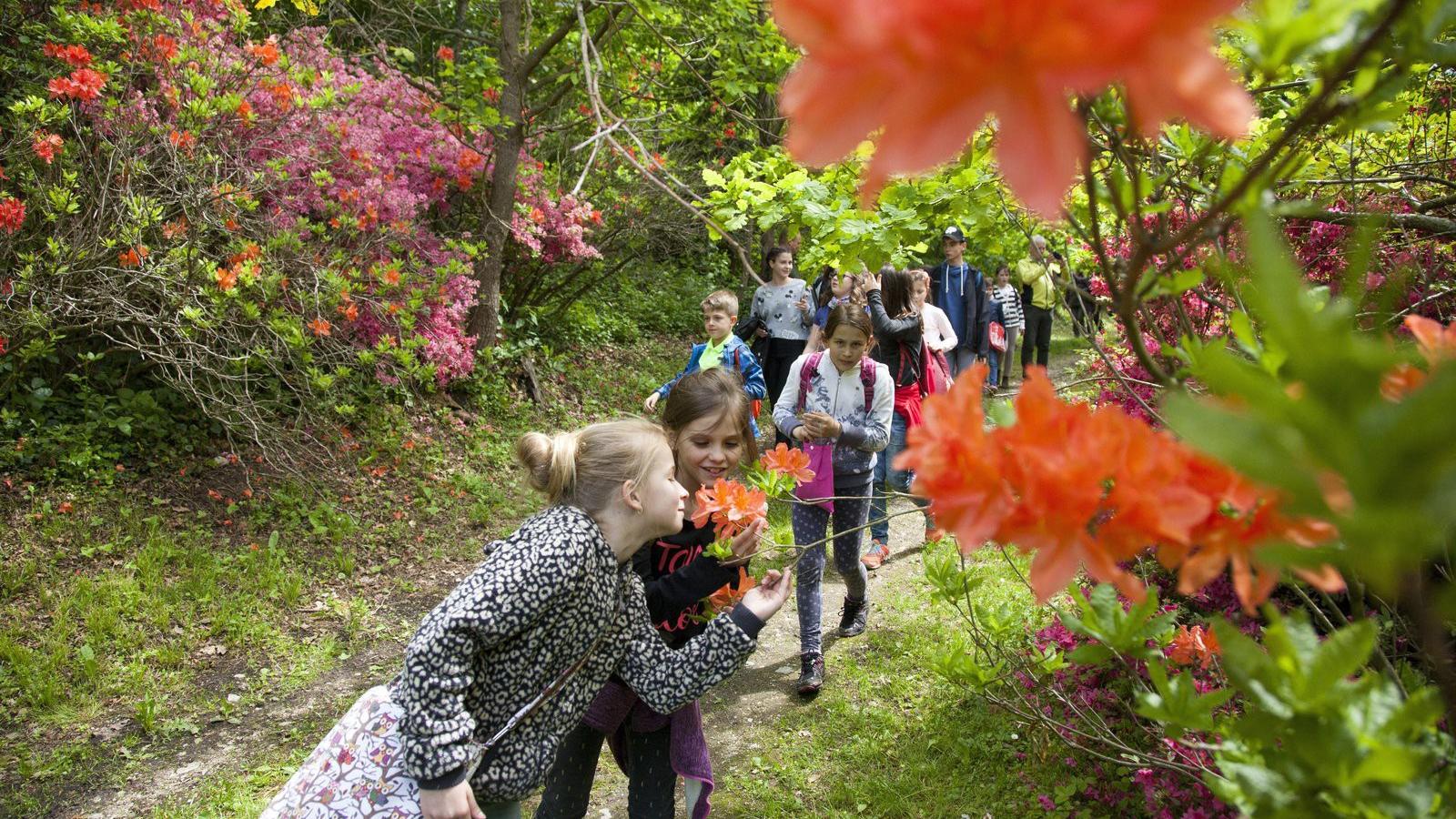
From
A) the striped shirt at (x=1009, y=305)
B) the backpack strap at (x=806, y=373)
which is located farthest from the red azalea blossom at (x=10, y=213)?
the striped shirt at (x=1009, y=305)

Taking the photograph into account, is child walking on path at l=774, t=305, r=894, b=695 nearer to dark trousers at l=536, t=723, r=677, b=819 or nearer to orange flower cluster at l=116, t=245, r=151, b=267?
dark trousers at l=536, t=723, r=677, b=819

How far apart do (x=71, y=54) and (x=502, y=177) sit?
3292 mm

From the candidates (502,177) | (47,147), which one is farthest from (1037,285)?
(47,147)

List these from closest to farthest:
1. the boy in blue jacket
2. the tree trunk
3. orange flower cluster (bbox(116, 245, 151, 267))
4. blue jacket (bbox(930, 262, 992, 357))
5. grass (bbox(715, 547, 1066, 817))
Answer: grass (bbox(715, 547, 1066, 817)) < orange flower cluster (bbox(116, 245, 151, 267)) < the boy in blue jacket < the tree trunk < blue jacket (bbox(930, 262, 992, 357))

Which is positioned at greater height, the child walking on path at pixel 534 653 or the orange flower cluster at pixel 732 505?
the orange flower cluster at pixel 732 505

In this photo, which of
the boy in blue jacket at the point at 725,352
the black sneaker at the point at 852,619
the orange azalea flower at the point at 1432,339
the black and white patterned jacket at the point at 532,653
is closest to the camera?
the orange azalea flower at the point at 1432,339

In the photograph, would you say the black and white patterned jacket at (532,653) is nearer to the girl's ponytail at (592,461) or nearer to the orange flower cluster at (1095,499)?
the girl's ponytail at (592,461)

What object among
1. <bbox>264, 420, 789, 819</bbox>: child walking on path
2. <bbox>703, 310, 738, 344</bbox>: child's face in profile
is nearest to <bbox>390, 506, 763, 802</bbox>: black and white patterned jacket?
<bbox>264, 420, 789, 819</bbox>: child walking on path

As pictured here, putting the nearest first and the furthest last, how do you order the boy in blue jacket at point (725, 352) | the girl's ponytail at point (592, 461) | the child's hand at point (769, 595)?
the girl's ponytail at point (592, 461) < the child's hand at point (769, 595) < the boy in blue jacket at point (725, 352)

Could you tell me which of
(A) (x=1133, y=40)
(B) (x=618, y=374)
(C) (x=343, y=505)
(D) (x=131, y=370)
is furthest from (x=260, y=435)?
(A) (x=1133, y=40)

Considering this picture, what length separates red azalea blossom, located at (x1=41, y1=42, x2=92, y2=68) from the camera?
13.8 ft

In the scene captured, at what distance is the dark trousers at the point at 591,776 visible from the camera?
258cm

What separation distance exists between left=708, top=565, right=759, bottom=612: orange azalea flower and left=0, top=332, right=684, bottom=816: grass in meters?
2.13

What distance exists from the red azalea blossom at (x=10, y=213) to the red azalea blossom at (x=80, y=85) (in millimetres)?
563
